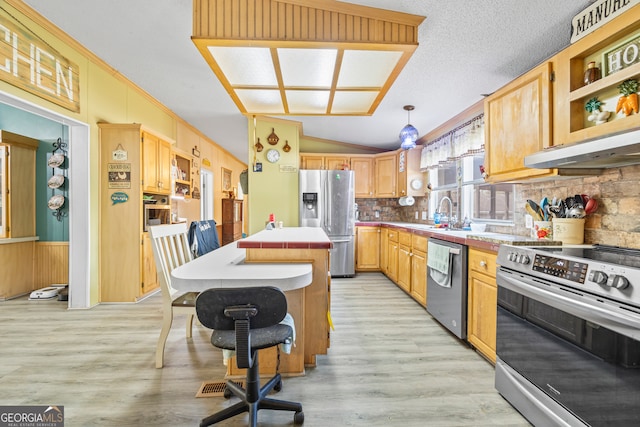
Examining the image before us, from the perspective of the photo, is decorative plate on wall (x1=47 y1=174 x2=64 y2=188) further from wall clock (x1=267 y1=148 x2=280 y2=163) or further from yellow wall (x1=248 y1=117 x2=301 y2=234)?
wall clock (x1=267 y1=148 x2=280 y2=163)

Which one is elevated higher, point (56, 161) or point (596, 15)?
point (596, 15)

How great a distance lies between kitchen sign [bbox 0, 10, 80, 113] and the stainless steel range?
389cm

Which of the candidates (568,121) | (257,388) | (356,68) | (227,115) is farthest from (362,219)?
(257,388)

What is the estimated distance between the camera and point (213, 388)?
1809 millimetres

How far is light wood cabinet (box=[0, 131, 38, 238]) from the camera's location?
3584 millimetres

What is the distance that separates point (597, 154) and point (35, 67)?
164 inches

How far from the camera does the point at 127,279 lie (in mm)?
3426

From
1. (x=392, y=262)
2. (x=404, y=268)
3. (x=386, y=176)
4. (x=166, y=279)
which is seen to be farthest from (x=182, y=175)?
(x=404, y=268)

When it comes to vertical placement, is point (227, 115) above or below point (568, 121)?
above

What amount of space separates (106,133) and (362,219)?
13.5 feet

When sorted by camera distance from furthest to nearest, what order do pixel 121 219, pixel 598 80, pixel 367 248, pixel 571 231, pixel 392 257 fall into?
pixel 367 248
pixel 392 257
pixel 121 219
pixel 571 231
pixel 598 80

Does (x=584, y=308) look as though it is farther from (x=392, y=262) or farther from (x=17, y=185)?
(x=17, y=185)

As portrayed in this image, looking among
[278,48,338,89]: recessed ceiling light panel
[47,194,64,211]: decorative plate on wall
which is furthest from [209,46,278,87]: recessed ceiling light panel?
[47,194,64,211]: decorative plate on wall

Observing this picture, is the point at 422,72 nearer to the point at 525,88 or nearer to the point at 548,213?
the point at 525,88
